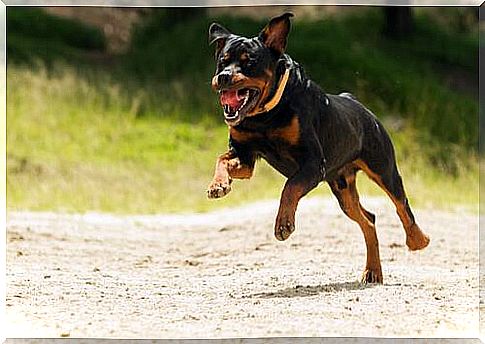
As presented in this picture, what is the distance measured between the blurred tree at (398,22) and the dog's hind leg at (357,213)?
776 cm

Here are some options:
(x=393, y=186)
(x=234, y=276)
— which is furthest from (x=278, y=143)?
(x=234, y=276)

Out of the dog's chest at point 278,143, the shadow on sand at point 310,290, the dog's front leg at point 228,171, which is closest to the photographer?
the dog's front leg at point 228,171

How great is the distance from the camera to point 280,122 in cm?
496

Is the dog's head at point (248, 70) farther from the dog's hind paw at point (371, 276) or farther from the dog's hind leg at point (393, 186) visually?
the dog's hind paw at point (371, 276)

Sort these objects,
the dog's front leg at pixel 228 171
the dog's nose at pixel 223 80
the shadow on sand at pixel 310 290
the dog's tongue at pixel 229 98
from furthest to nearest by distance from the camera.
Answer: the shadow on sand at pixel 310 290, the dog's front leg at pixel 228 171, the dog's tongue at pixel 229 98, the dog's nose at pixel 223 80

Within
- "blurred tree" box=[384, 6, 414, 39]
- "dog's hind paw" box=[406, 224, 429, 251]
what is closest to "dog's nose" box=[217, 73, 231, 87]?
"dog's hind paw" box=[406, 224, 429, 251]

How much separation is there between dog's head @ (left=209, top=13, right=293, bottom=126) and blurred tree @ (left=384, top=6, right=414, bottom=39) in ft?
28.6

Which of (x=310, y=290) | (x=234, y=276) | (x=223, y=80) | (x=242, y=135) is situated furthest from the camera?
(x=234, y=276)

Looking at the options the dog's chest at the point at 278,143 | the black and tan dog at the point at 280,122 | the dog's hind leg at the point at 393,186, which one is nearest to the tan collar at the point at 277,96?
the black and tan dog at the point at 280,122

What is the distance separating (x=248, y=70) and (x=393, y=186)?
4.30ft

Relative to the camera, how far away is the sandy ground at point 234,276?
4.69m

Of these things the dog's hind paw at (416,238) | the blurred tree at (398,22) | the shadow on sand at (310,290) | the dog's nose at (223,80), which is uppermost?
the blurred tree at (398,22)

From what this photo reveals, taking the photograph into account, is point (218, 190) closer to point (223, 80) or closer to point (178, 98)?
point (223, 80)

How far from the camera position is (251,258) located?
757cm
